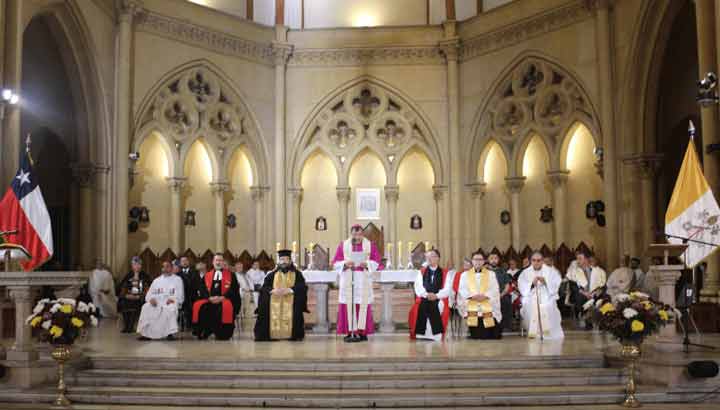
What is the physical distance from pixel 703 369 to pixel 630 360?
0.83 metres

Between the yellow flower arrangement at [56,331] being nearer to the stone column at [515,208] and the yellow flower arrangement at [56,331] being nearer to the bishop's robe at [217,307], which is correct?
the bishop's robe at [217,307]

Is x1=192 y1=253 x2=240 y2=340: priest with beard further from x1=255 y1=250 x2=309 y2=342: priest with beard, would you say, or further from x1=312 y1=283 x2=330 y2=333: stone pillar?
x1=312 y1=283 x2=330 y2=333: stone pillar

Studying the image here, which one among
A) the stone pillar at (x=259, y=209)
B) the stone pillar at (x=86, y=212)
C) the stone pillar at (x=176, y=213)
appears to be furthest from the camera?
the stone pillar at (x=259, y=209)

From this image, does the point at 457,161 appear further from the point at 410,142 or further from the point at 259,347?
the point at 259,347

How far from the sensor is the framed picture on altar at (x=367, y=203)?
22.4 meters

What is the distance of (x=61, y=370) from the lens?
28.9 ft

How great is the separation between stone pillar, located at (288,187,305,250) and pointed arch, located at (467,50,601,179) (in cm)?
489

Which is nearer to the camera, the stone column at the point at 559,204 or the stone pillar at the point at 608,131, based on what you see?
the stone pillar at the point at 608,131

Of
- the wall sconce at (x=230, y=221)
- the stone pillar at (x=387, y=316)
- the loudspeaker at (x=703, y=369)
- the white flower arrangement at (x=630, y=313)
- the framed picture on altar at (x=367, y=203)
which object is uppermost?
the framed picture on altar at (x=367, y=203)

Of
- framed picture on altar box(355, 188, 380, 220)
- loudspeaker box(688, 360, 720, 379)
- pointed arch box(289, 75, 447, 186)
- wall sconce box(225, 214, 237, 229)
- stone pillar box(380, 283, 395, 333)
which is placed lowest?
loudspeaker box(688, 360, 720, 379)

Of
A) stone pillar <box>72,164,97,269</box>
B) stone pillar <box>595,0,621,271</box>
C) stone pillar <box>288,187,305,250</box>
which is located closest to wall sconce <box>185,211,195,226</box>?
stone pillar <box>288,187,305,250</box>

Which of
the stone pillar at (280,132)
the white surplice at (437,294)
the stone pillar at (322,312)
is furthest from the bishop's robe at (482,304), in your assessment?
the stone pillar at (280,132)

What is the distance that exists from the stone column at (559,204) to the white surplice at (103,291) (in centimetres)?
1077

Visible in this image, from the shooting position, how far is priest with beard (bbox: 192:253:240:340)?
1282 centimetres
